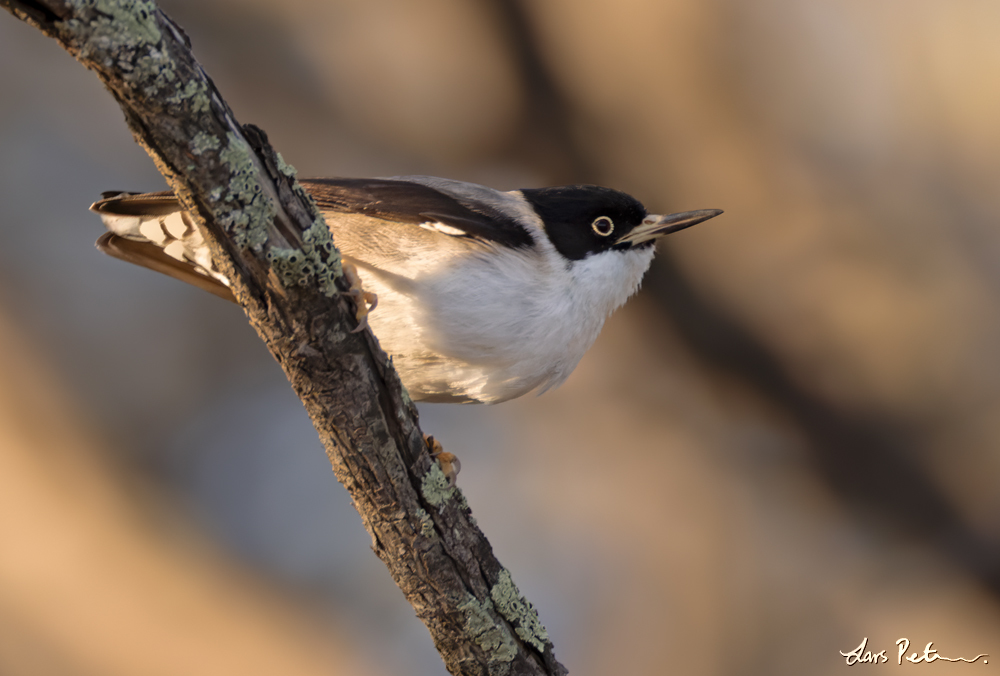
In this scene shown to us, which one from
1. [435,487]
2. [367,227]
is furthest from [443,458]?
[367,227]

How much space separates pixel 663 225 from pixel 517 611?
1.36 m

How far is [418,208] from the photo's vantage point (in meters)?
2.13

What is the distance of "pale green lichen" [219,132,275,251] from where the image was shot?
1.16 meters

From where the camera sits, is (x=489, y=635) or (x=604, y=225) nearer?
(x=489, y=635)

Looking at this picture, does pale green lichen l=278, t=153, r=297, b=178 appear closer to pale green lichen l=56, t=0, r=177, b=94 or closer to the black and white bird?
pale green lichen l=56, t=0, r=177, b=94

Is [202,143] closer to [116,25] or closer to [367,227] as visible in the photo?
[116,25]

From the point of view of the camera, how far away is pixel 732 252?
3.96 m

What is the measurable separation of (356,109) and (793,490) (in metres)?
3.55

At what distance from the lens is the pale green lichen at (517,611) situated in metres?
1.73

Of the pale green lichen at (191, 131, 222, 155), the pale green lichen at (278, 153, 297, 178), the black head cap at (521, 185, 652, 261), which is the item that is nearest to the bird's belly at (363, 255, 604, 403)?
the black head cap at (521, 185, 652, 261)

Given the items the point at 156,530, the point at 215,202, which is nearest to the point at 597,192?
the point at 215,202

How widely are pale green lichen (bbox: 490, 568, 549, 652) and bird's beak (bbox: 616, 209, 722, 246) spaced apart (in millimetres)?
1220

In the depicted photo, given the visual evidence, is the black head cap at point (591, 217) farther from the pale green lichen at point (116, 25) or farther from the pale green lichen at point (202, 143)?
the pale green lichen at point (116, 25)

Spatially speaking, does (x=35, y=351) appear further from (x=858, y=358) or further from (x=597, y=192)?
(x=858, y=358)
